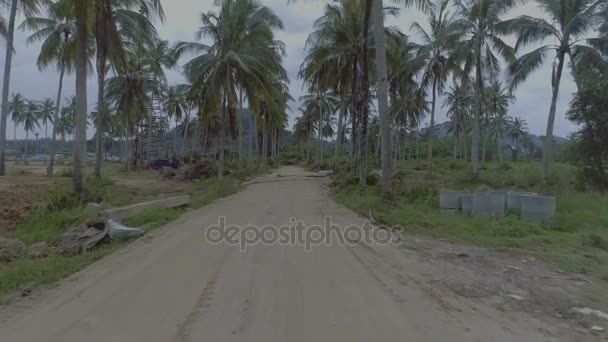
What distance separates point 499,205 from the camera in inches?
418

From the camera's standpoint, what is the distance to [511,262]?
633 cm

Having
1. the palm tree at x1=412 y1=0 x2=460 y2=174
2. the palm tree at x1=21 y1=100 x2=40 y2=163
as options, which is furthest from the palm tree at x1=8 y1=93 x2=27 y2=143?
the palm tree at x1=412 y1=0 x2=460 y2=174

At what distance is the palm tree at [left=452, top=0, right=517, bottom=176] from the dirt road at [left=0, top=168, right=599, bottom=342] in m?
20.3

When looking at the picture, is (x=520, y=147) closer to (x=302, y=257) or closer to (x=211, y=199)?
(x=211, y=199)

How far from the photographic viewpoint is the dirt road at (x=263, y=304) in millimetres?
3520

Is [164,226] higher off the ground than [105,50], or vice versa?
[105,50]

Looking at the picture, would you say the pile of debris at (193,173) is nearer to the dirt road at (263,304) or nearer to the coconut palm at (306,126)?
A: the dirt road at (263,304)

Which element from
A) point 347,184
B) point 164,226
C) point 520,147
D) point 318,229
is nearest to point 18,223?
point 164,226

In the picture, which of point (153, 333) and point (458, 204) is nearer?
point (153, 333)

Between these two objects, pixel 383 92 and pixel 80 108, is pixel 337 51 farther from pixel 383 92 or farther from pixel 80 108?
pixel 80 108

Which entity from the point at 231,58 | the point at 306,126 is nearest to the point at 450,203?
the point at 231,58

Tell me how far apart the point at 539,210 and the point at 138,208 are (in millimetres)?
9991

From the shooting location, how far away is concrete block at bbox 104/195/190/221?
929cm

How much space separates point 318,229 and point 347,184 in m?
9.77
